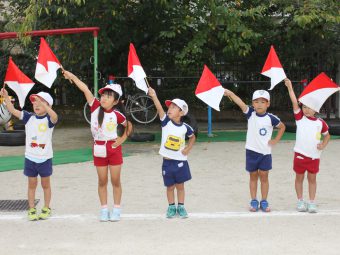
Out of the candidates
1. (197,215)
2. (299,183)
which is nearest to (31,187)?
(197,215)

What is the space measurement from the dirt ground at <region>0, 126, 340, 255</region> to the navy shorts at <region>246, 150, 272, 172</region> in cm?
52

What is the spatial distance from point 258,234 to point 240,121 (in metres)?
11.5

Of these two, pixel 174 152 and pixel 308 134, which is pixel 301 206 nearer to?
pixel 308 134

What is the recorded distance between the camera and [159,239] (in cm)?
489

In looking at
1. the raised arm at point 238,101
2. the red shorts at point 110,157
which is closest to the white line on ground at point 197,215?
the red shorts at point 110,157

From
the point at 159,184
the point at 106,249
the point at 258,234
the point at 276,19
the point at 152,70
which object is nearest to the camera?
the point at 106,249

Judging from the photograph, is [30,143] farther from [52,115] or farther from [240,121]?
[240,121]

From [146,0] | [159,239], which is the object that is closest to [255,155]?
[159,239]

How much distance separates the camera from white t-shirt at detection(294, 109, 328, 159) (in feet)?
19.1

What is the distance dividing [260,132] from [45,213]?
261 cm

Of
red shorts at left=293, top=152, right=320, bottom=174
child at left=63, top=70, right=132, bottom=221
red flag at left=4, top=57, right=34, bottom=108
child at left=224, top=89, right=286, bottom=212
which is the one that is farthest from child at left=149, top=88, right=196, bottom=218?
red flag at left=4, top=57, right=34, bottom=108

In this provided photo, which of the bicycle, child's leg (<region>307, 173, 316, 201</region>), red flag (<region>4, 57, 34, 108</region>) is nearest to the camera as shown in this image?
child's leg (<region>307, 173, 316, 201</region>)

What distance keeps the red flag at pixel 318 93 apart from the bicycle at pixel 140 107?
8698 mm

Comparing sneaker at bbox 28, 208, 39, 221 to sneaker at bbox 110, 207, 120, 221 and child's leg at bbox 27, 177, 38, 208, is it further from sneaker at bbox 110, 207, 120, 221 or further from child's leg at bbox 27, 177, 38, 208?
sneaker at bbox 110, 207, 120, 221
